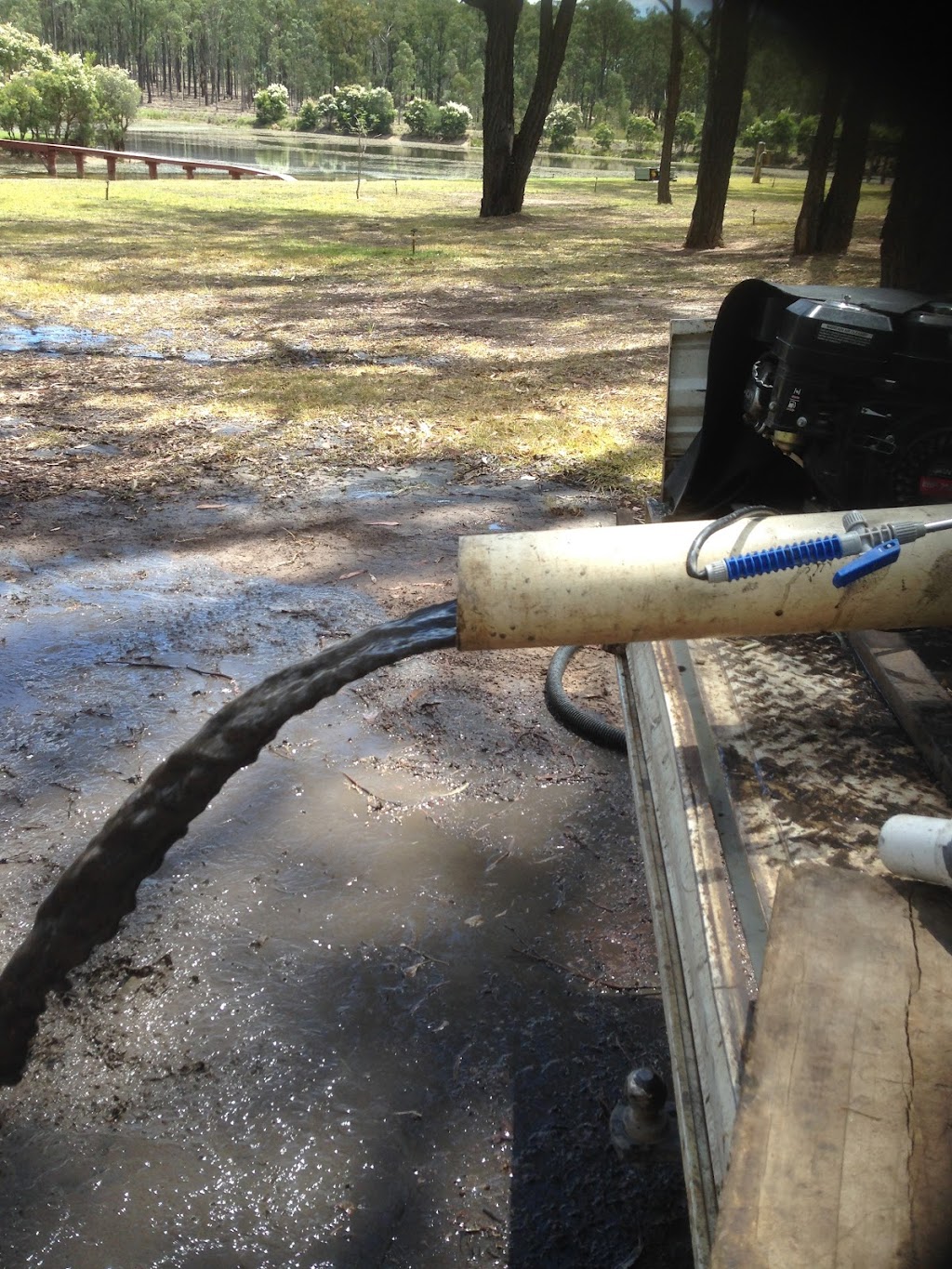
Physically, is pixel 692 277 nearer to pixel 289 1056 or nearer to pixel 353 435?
pixel 353 435

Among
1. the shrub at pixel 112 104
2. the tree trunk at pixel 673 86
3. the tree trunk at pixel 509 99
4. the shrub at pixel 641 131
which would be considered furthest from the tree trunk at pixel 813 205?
the shrub at pixel 641 131

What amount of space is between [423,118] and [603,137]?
15.9 m

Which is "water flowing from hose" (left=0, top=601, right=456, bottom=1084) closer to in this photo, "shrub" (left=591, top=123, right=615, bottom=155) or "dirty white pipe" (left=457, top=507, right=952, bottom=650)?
"dirty white pipe" (left=457, top=507, right=952, bottom=650)

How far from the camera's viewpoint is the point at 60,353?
25.8 ft

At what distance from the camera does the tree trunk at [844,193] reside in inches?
233

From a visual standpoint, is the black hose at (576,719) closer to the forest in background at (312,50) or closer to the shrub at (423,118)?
the forest in background at (312,50)

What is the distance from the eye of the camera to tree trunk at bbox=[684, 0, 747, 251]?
12219 millimetres

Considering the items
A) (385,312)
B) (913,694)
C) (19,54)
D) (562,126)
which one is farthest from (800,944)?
(562,126)

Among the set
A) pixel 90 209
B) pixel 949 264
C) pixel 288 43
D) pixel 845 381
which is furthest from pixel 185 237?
pixel 288 43

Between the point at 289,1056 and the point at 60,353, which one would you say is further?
the point at 60,353

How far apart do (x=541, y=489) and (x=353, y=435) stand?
4.68 feet

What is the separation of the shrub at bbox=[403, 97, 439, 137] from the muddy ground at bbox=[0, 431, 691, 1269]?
2425 inches

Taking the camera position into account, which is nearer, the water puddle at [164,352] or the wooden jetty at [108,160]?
the water puddle at [164,352]

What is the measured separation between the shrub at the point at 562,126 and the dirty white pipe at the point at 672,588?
2035 inches
